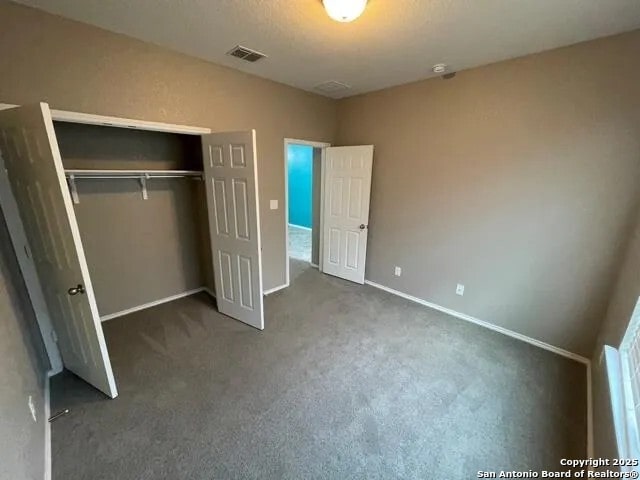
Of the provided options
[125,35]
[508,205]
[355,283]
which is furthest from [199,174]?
[508,205]

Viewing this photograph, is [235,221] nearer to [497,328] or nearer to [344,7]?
[344,7]

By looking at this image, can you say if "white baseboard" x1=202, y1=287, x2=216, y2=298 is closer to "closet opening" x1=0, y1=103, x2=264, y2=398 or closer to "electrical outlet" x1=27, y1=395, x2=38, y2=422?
"closet opening" x1=0, y1=103, x2=264, y2=398

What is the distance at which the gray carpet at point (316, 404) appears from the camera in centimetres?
155

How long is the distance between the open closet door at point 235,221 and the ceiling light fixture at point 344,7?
3.52 ft

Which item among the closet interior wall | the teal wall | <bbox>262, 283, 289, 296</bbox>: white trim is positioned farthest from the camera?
the teal wall

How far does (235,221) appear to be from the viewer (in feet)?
8.79

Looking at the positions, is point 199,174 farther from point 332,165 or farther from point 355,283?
point 355,283

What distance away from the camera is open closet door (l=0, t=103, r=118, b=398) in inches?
58.4

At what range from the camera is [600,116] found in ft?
6.82

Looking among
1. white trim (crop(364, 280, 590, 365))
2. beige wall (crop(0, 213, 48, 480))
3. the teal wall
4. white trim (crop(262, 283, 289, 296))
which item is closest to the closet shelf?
beige wall (crop(0, 213, 48, 480))

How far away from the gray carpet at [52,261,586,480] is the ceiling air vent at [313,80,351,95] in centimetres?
278

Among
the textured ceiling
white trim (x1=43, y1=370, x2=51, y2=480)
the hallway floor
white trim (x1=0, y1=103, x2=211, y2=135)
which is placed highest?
the textured ceiling

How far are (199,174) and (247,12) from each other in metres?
1.77

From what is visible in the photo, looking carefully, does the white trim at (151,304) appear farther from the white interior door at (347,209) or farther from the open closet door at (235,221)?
the white interior door at (347,209)
